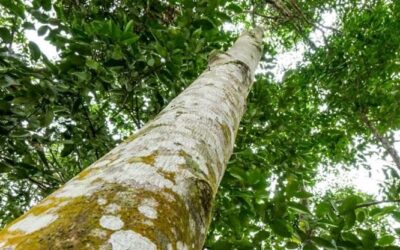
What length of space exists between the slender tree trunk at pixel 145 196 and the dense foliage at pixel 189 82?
812 mm

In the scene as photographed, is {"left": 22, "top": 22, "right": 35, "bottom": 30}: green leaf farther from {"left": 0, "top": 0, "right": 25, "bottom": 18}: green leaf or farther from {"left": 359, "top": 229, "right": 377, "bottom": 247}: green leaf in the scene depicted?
{"left": 359, "top": 229, "right": 377, "bottom": 247}: green leaf

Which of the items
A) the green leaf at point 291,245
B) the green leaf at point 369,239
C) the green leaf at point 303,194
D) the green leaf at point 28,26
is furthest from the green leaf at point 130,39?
the green leaf at point 369,239

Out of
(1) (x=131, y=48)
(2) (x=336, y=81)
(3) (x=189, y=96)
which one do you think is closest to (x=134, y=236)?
(3) (x=189, y=96)

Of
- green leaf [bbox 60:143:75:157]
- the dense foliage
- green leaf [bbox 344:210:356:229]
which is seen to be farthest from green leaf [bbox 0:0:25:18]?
green leaf [bbox 344:210:356:229]

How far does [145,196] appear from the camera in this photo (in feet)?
2.31

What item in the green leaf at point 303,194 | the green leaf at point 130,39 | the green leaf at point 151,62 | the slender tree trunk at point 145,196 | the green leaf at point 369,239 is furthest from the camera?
the green leaf at point 151,62

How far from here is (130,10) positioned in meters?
3.08

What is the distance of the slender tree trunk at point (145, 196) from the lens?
1.86ft

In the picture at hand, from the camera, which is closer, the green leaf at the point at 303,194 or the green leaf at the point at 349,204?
the green leaf at the point at 349,204

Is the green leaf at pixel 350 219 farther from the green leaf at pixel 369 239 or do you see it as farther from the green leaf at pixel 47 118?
the green leaf at pixel 47 118

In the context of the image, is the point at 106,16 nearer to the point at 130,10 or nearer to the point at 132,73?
the point at 130,10

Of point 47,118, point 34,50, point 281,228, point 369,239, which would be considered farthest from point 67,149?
point 369,239

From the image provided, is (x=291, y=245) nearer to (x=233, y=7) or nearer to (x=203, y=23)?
(x=203, y=23)

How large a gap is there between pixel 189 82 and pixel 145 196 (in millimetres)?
2509
